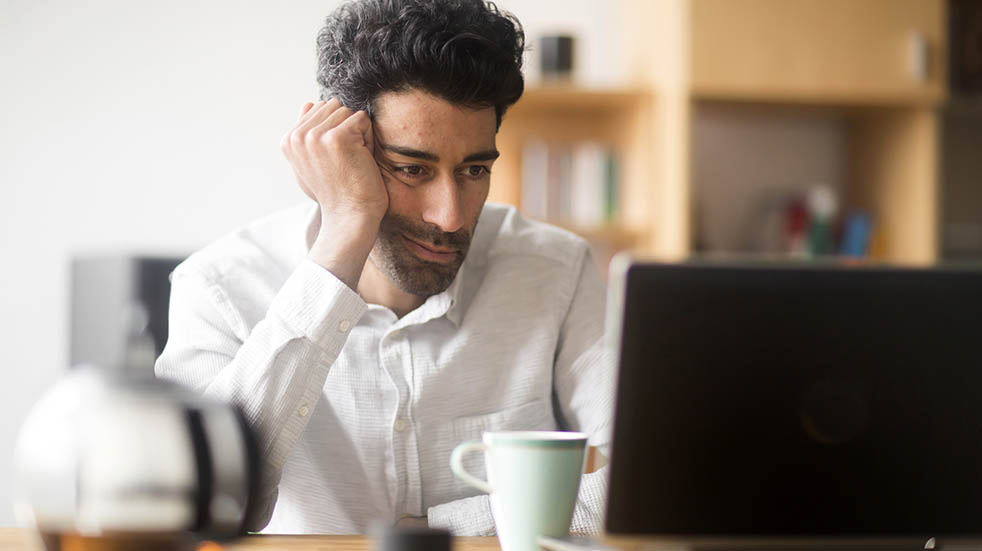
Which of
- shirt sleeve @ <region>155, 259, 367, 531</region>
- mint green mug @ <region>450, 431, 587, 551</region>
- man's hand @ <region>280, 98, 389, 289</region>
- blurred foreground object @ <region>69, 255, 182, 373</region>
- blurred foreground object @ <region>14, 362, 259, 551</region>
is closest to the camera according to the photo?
blurred foreground object @ <region>14, 362, 259, 551</region>

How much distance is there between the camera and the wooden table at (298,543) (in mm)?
939

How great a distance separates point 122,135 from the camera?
309 cm

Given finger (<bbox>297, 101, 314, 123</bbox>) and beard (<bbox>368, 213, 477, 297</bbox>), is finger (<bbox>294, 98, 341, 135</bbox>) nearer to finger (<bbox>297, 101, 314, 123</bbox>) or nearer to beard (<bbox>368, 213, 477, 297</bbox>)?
finger (<bbox>297, 101, 314, 123</bbox>)

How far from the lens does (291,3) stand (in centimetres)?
316

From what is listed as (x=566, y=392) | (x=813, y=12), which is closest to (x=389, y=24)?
(x=566, y=392)

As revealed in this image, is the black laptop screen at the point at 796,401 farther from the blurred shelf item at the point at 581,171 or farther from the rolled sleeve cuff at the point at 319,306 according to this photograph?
the blurred shelf item at the point at 581,171

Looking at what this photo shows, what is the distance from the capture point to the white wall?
9.87 ft

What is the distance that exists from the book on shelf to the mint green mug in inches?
85.9

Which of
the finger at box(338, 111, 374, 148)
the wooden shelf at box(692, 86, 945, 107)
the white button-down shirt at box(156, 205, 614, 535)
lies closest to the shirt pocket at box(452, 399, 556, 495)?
the white button-down shirt at box(156, 205, 614, 535)

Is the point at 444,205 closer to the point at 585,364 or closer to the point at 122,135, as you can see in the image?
the point at 585,364

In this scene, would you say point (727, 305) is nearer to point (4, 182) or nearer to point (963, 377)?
point (963, 377)

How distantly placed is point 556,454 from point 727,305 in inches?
8.8

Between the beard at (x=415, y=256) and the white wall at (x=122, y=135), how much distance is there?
181 cm

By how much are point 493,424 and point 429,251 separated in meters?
0.27
